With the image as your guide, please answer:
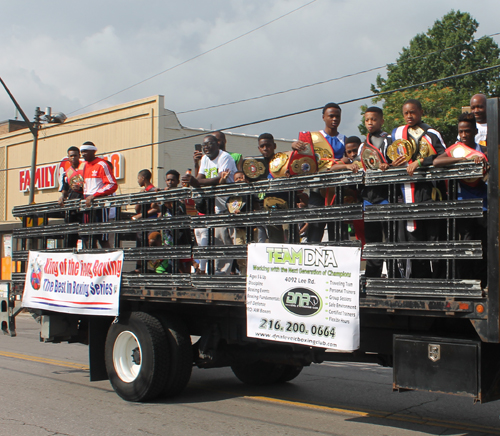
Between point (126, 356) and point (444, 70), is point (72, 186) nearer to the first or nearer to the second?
point (126, 356)

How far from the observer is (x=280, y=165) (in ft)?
19.3

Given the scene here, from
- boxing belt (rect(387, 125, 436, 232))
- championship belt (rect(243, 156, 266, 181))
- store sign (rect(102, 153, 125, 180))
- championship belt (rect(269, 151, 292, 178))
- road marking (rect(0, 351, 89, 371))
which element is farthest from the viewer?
store sign (rect(102, 153, 125, 180))

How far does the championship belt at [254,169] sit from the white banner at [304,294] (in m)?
0.97

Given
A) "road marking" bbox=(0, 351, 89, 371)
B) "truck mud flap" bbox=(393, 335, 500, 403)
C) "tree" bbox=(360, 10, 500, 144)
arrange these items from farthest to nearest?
1. "tree" bbox=(360, 10, 500, 144)
2. "road marking" bbox=(0, 351, 89, 371)
3. "truck mud flap" bbox=(393, 335, 500, 403)

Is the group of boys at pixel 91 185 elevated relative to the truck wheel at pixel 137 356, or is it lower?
elevated

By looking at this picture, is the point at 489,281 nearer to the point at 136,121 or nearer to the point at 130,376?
the point at 130,376

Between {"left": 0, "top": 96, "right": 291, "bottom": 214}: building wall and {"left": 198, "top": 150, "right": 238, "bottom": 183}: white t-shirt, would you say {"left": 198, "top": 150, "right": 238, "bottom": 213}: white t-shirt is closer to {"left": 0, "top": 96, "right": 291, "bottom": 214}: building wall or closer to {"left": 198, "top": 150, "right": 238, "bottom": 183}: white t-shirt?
{"left": 198, "top": 150, "right": 238, "bottom": 183}: white t-shirt

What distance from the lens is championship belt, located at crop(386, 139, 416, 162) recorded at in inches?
195

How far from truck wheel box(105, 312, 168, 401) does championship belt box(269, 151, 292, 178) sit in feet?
7.15

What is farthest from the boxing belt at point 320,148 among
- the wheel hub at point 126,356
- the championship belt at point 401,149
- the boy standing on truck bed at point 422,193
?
the wheel hub at point 126,356

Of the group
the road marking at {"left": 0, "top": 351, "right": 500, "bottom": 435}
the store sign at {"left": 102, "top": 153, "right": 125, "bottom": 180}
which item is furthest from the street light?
the road marking at {"left": 0, "top": 351, "right": 500, "bottom": 435}

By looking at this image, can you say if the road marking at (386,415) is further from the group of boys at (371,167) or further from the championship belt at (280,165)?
the championship belt at (280,165)

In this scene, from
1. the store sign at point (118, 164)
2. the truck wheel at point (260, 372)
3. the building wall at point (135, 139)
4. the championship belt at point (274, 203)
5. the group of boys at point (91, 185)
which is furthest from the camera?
the store sign at point (118, 164)

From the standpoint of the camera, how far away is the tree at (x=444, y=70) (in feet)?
99.0
